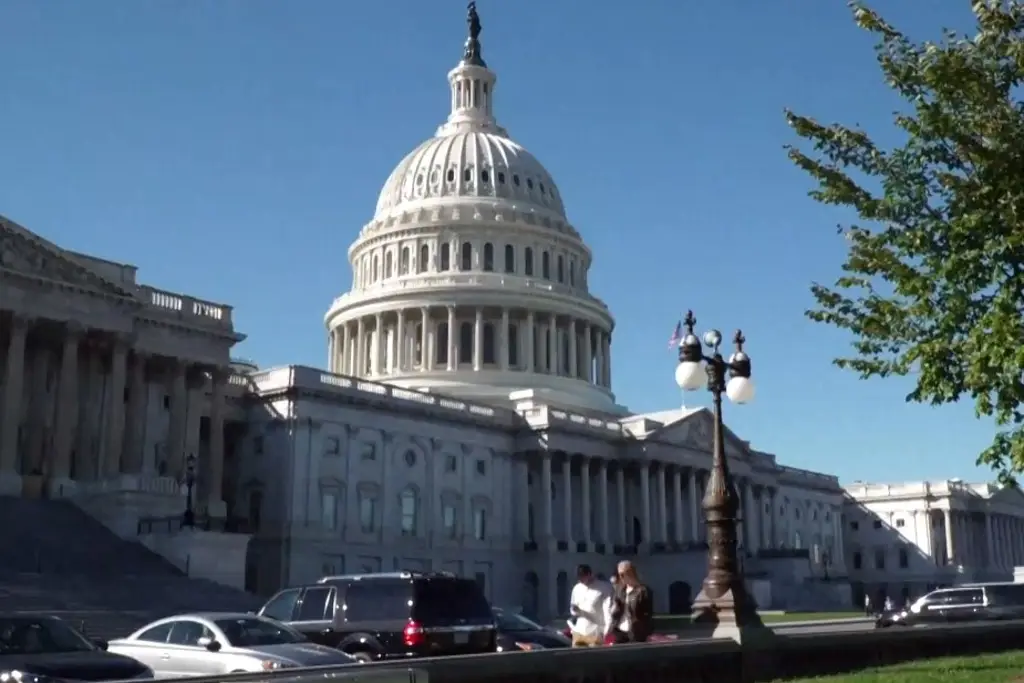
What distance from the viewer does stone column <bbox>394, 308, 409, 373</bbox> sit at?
9975 centimetres

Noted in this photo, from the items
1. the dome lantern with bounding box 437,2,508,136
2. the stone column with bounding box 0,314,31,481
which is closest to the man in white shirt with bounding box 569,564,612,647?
the stone column with bounding box 0,314,31,481

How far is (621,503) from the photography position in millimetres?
91188

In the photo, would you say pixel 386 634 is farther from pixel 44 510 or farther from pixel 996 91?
pixel 44 510

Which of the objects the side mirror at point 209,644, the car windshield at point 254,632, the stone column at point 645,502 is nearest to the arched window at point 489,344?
the stone column at point 645,502

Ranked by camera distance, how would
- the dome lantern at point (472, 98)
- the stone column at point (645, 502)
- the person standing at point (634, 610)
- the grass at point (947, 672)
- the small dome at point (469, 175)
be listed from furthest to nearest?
the dome lantern at point (472, 98) < the small dome at point (469, 175) < the stone column at point (645, 502) < the person standing at point (634, 610) < the grass at point (947, 672)

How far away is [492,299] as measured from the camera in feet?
326

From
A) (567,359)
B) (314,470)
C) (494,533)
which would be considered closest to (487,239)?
(567,359)

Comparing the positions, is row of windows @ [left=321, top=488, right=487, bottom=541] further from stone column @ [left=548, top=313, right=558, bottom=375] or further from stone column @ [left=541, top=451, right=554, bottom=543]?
stone column @ [left=548, top=313, right=558, bottom=375]

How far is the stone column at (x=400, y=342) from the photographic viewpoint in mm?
99750

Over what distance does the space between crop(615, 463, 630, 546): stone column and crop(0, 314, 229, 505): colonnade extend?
39.6 metres

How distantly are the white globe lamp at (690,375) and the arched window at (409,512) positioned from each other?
175 feet

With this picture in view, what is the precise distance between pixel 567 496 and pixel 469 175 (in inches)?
1401

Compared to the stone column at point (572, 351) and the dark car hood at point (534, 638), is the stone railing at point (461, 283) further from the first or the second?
the dark car hood at point (534, 638)

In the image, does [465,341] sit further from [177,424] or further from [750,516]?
[177,424]
